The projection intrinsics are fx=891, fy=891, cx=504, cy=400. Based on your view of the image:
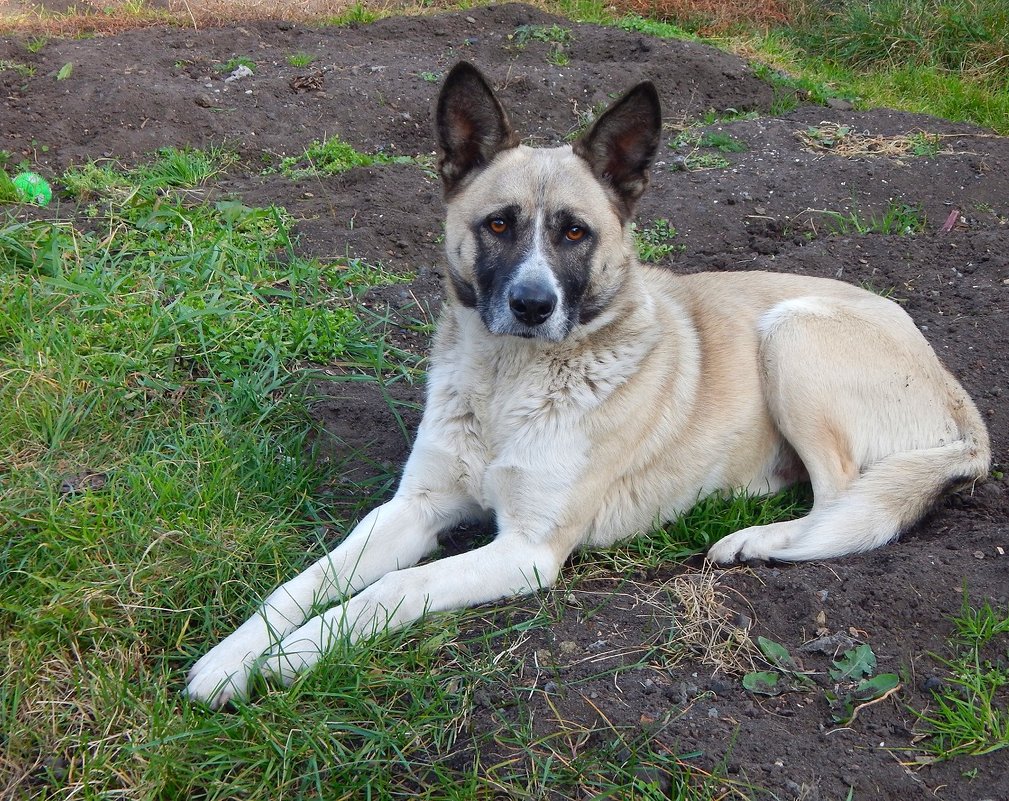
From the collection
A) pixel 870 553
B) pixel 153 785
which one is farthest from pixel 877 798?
pixel 153 785

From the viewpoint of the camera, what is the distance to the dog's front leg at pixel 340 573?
96.9 inches

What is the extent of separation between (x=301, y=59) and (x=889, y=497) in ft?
18.5

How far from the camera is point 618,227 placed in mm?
3195

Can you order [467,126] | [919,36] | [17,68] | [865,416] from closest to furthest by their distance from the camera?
[467,126]
[865,416]
[17,68]
[919,36]

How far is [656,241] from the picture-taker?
16.9 feet

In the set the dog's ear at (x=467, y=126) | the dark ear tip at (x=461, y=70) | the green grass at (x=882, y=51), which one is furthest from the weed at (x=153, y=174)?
the green grass at (x=882, y=51)

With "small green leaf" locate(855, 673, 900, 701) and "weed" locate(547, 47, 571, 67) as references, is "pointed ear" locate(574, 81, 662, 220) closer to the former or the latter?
"small green leaf" locate(855, 673, 900, 701)

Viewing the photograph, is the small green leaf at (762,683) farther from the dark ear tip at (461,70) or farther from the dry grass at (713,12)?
the dry grass at (713,12)

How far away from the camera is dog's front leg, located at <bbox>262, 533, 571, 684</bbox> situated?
2.54m

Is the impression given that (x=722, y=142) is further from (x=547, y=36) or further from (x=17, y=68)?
(x=17, y=68)

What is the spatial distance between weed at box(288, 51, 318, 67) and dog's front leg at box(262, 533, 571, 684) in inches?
207

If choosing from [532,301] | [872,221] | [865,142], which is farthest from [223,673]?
[865,142]

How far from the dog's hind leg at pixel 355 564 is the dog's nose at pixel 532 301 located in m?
0.61

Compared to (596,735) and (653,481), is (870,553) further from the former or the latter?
(596,735)
